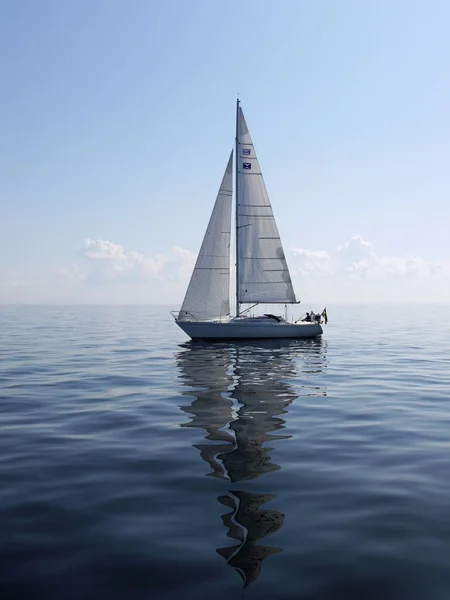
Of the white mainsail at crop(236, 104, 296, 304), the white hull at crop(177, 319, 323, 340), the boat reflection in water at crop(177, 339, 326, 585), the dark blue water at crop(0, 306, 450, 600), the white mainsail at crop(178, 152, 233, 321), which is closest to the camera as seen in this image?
the dark blue water at crop(0, 306, 450, 600)

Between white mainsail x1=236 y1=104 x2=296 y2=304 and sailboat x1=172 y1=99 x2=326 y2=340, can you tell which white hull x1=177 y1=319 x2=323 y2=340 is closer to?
sailboat x1=172 y1=99 x2=326 y2=340

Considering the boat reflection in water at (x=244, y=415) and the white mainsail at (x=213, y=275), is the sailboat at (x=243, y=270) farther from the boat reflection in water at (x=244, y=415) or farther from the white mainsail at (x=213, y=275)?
the boat reflection in water at (x=244, y=415)

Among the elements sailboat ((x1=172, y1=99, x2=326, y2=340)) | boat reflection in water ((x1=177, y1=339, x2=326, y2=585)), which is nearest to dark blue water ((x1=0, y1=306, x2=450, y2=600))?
boat reflection in water ((x1=177, y1=339, x2=326, y2=585))

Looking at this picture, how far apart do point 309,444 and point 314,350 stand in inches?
919

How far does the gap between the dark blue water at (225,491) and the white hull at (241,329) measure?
62.0 feet

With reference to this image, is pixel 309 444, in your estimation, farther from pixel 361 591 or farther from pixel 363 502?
pixel 361 591

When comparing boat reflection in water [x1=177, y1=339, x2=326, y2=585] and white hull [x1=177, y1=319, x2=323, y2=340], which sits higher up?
white hull [x1=177, y1=319, x2=323, y2=340]

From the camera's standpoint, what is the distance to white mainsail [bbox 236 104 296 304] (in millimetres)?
42812

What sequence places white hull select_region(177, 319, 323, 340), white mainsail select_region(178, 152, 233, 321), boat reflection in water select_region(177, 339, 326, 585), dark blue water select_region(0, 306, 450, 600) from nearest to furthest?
dark blue water select_region(0, 306, 450, 600), boat reflection in water select_region(177, 339, 326, 585), white hull select_region(177, 319, 323, 340), white mainsail select_region(178, 152, 233, 321)

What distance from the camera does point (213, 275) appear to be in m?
40.0

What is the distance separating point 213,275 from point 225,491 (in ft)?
104

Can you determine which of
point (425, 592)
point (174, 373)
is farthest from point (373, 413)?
point (174, 373)

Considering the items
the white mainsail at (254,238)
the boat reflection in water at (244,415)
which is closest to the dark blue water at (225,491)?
the boat reflection in water at (244,415)

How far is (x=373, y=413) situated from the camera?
1516 cm
